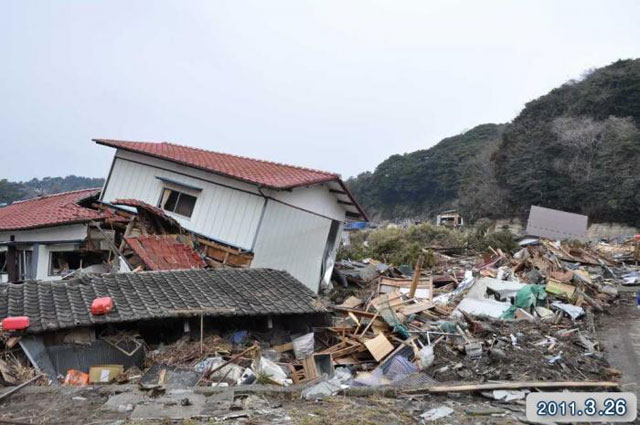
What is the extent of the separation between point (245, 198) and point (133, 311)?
5.95m

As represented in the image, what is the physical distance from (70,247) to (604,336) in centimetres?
1451

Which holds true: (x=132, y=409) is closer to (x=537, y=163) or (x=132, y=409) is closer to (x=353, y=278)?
(x=353, y=278)

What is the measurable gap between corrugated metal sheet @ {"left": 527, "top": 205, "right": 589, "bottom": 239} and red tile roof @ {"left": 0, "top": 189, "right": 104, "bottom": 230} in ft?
77.0

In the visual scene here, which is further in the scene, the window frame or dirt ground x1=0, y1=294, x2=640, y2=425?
the window frame

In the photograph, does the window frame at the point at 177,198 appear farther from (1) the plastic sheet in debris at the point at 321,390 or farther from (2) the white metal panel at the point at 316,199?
(1) the plastic sheet in debris at the point at 321,390

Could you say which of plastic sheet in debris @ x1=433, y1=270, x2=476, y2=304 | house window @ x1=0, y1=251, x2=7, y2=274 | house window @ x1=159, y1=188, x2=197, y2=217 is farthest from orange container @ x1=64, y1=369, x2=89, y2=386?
house window @ x1=0, y1=251, x2=7, y2=274

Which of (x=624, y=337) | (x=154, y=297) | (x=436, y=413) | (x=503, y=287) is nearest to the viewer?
(x=436, y=413)

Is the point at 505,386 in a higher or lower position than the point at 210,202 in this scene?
lower

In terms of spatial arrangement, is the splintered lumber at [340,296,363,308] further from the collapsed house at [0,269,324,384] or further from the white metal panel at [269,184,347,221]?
the white metal panel at [269,184,347,221]

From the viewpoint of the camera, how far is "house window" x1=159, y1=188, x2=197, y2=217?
14.0 meters

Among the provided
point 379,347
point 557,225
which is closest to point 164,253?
point 379,347

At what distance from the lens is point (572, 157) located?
34.9 metres

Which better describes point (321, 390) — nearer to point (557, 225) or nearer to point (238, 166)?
point (238, 166)


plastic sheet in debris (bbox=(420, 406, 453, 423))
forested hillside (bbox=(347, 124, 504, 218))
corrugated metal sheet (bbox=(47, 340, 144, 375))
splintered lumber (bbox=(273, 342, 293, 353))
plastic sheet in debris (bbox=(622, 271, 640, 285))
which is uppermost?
forested hillside (bbox=(347, 124, 504, 218))
